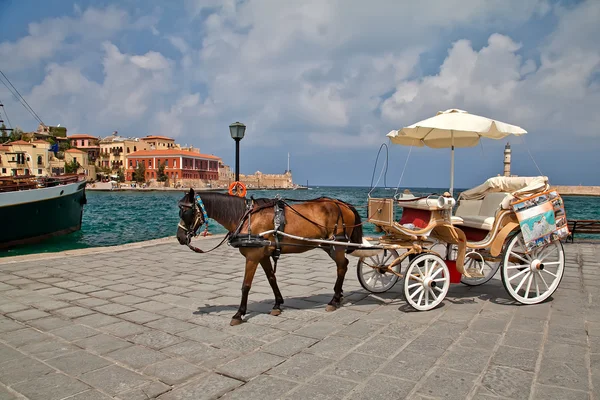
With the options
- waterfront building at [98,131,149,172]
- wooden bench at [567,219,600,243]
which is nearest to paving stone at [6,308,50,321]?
wooden bench at [567,219,600,243]

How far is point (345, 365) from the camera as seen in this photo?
3.30 m

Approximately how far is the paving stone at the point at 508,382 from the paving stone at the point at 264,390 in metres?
1.29

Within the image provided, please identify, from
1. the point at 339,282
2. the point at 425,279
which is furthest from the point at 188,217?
the point at 425,279

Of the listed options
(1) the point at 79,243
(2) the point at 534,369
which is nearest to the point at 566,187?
(1) the point at 79,243

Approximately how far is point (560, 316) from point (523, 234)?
0.96 m

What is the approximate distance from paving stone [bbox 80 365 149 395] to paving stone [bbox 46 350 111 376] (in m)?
0.10

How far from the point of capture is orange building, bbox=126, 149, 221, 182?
94.3 meters

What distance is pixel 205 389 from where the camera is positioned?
2932mm

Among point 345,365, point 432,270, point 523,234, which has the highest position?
point 523,234

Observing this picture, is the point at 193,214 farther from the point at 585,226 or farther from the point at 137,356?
the point at 585,226

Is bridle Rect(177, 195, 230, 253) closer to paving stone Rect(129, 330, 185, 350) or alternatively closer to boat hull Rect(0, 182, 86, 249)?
paving stone Rect(129, 330, 185, 350)

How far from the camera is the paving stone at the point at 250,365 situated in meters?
3.16

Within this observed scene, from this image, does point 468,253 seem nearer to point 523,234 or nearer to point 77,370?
point 523,234

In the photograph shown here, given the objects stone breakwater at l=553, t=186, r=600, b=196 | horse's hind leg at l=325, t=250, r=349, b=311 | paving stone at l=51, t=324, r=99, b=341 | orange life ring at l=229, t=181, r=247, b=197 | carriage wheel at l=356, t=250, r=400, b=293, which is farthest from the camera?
stone breakwater at l=553, t=186, r=600, b=196
